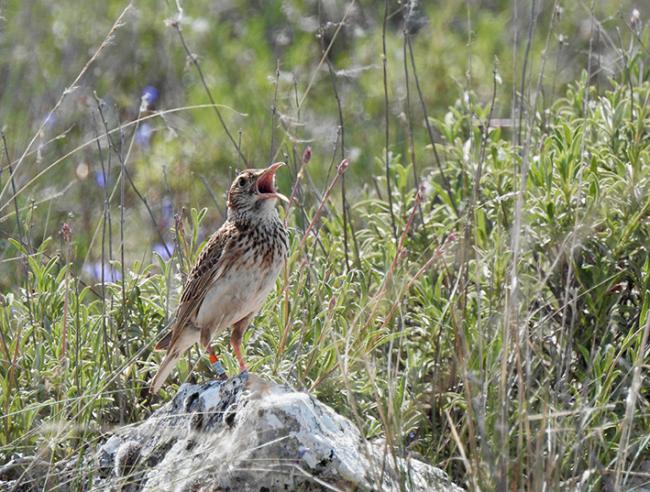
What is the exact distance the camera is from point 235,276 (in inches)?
205

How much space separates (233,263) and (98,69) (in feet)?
16.0

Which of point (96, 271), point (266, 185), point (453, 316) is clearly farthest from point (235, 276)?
point (96, 271)

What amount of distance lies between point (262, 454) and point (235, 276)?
1.27m

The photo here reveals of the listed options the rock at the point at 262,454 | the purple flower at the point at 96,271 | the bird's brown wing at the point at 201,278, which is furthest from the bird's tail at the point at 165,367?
the purple flower at the point at 96,271

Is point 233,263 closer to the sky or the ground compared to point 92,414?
closer to the sky

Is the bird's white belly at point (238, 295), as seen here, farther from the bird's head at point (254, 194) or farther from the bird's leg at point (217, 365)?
the bird's head at point (254, 194)

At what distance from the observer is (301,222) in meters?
6.43

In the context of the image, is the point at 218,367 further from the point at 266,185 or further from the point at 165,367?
the point at 266,185

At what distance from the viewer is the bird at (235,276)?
5145mm

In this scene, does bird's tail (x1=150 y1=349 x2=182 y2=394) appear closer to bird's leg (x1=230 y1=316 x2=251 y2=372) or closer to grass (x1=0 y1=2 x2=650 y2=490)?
grass (x1=0 y1=2 x2=650 y2=490)

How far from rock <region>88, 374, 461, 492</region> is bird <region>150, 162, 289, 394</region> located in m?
A: 0.67

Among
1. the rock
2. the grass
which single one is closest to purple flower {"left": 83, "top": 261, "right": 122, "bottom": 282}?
the grass

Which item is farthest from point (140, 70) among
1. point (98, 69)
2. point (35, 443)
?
point (35, 443)

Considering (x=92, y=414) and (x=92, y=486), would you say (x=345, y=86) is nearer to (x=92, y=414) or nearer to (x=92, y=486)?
(x=92, y=414)
